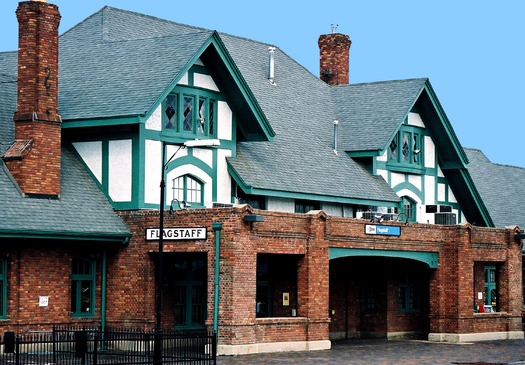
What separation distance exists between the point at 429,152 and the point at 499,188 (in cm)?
1133

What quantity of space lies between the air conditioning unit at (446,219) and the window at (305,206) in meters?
5.55

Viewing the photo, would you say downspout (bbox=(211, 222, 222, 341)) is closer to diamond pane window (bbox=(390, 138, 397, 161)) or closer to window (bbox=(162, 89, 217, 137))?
window (bbox=(162, 89, 217, 137))

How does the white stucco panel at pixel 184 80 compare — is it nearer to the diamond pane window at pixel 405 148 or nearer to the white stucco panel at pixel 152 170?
the white stucco panel at pixel 152 170

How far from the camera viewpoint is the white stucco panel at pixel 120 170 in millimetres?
39250

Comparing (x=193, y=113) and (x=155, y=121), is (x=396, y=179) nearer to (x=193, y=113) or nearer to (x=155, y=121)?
(x=193, y=113)

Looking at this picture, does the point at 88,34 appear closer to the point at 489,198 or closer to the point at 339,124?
the point at 339,124

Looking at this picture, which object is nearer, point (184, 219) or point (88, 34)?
point (184, 219)

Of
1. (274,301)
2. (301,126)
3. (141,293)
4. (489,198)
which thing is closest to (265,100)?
(301,126)

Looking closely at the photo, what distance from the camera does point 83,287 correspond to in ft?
127

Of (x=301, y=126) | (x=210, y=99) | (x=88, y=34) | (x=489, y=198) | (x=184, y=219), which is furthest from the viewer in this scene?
(x=489, y=198)

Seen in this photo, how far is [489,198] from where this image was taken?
5994 cm

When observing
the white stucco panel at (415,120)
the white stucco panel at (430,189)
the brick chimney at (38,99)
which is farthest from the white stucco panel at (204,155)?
the white stucco panel at (430,189)

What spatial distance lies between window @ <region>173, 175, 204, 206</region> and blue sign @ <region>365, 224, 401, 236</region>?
6.26 meters

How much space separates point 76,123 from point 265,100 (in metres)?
11.0
